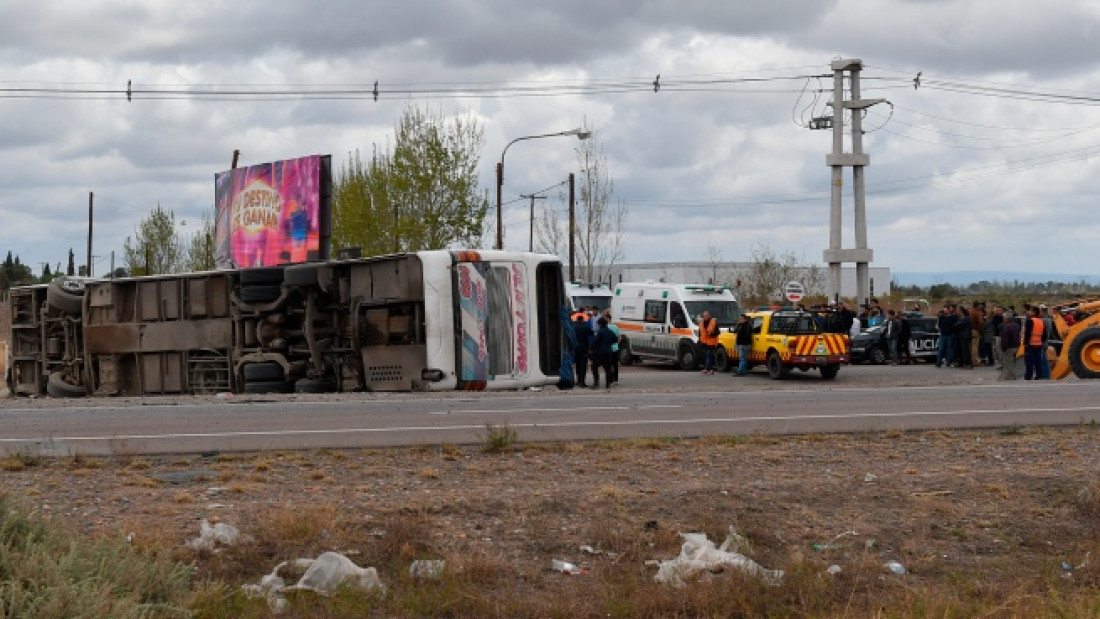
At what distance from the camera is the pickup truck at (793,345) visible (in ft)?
96.0

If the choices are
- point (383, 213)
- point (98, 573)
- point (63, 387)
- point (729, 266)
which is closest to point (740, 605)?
point (98, 573)

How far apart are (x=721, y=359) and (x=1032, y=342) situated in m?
8.23

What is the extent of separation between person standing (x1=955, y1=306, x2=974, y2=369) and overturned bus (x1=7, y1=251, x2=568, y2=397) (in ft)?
49.6

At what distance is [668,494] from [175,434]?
6462 millimetres

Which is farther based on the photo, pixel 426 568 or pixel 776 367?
pixel 776 367

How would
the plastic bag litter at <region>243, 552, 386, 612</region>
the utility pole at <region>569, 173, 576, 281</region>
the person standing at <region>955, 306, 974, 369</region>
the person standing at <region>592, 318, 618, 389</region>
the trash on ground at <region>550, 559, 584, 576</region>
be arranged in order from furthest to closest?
the utility pole at <region>569, 173, 576, 281</region> → the person standing at <region>955, 306, 974, 369</region> → the person standing at <region>592, 318, 618, 389</region> → the trash on ground at <region>550, 559, 584, 576</region> → the plastic bag litter at <region>243, 552, 386, 612</region>

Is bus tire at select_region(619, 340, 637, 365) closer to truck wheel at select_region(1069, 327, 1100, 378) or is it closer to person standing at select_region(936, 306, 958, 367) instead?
person standing at select_region(936, 306, 958, 367)

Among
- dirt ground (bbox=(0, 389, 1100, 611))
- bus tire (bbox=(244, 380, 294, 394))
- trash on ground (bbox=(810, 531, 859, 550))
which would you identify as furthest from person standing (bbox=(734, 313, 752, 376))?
trash on ground (bbox=(810, 531, 859, 550))

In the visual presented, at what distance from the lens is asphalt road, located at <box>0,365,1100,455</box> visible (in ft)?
43.7

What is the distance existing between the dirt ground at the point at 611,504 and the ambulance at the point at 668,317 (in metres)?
21.1

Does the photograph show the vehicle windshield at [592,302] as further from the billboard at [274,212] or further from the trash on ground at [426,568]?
the trash on ground at [426,568]

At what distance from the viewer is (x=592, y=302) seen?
122ft

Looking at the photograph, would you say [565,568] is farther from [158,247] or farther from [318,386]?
[158,247]

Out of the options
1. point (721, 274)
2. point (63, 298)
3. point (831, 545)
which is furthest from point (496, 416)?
point (721, 274)
